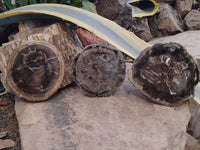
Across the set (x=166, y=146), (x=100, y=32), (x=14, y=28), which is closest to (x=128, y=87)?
(x=100, y=32)

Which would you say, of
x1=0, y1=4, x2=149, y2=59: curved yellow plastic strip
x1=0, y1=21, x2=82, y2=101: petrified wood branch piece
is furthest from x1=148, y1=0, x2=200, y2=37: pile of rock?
x1=0, y1=21, x2=82, y2=101: petrified wood branch piece

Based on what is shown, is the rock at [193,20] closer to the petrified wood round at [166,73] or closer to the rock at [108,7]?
the rock at [108,7]

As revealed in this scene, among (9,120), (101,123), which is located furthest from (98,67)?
(9,120)

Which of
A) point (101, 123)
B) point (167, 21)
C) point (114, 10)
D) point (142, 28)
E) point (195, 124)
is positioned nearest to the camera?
point (101, 123)

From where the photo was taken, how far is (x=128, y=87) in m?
1.47

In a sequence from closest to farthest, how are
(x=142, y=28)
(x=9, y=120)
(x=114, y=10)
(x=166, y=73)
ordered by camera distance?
(x=166, y=73) < (x=9, y=120) < (x=114, y=10) < (x=142, y=28)

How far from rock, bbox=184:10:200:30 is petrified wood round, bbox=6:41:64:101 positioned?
235 cm

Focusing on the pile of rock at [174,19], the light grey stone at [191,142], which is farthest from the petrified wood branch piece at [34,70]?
the pile of rock at [174,19]

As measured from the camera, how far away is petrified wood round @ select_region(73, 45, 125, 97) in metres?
1.24

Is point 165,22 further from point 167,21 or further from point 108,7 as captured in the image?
point 108,7

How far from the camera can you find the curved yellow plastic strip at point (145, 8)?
109 inches

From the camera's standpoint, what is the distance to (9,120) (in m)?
1.36

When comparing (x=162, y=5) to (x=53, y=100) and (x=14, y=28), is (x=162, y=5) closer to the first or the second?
(x=14, y=28)

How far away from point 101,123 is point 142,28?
6.29 ft
